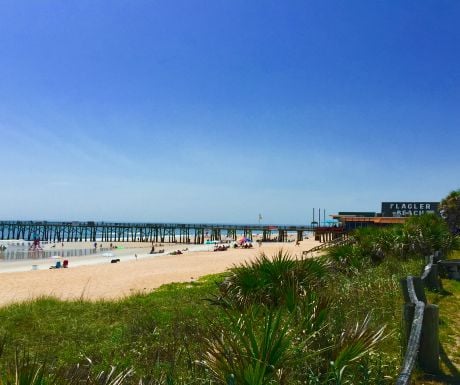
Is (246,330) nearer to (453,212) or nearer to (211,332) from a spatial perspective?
(211,332)

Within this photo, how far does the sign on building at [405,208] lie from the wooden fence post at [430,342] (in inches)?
2490

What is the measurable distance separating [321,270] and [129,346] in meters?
4.08

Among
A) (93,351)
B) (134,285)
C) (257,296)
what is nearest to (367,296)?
(257,296)

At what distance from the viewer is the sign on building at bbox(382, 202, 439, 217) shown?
208 feet

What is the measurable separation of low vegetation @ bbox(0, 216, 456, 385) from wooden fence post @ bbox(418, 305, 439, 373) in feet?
0.89

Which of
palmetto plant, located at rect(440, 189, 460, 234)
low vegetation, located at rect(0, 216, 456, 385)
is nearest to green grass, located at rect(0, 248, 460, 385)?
low vegetation, located at rect(0, 216, 456, 385)

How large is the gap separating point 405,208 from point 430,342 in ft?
221

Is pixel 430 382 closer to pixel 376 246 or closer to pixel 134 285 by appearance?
pixel 376 246

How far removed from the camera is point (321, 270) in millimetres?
8211

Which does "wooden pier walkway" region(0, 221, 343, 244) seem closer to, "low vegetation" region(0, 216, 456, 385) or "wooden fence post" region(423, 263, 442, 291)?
"wooden fence post" region(423, 263, 442, 291)

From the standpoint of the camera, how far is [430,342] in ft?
13.6

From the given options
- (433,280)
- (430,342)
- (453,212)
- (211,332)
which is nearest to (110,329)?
(211,332)

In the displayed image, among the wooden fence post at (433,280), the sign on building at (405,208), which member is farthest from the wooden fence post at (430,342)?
the sign on building at (405,208)

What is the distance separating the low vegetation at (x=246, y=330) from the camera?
3.26m
